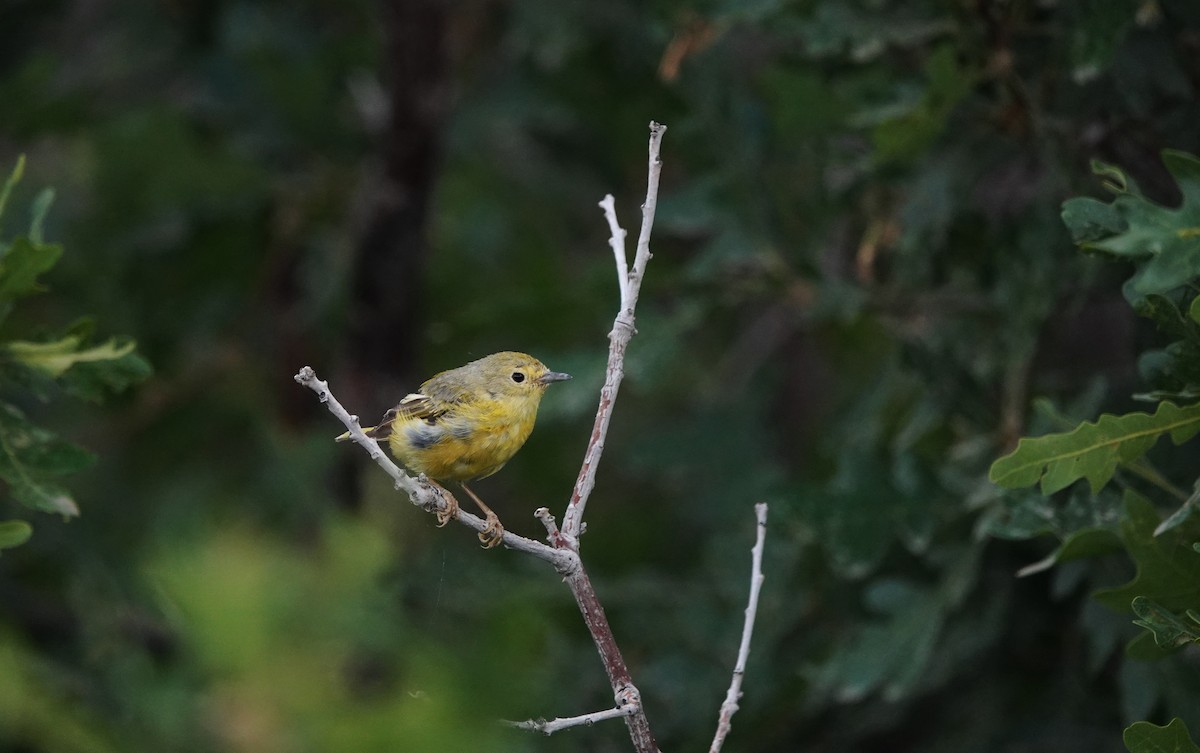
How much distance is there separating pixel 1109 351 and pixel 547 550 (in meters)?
2.92

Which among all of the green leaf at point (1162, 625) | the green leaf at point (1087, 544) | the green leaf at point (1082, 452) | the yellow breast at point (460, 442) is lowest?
the green leaf at point (1162, 625)

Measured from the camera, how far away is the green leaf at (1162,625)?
2381mm

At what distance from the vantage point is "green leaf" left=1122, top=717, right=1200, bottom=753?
2.41 m

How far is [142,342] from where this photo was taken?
575cm

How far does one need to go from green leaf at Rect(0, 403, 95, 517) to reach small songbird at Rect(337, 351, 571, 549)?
30.6 inches

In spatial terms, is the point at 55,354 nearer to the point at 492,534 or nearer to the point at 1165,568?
the point at 492,534

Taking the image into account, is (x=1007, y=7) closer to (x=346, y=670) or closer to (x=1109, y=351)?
(x=1109, y=351)

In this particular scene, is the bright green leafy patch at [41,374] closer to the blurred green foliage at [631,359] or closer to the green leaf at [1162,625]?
the blurred green foliage at [631,359]

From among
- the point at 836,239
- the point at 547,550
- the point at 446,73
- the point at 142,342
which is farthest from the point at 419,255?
the point at 547,550

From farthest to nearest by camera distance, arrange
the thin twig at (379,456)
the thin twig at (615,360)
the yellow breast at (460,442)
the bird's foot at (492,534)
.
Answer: the yellow breast at (460,442) < the bird's foot at (492,534) < the thin twig at (615,360) < the thin twig at (379,456)

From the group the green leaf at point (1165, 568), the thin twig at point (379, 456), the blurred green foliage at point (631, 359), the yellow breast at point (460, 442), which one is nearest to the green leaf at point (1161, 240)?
the blurred green foliage at point (631, 359)

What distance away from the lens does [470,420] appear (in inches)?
142

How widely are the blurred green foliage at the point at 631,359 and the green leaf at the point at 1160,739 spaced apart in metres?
0.01

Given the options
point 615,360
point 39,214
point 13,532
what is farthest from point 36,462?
point 615,360
